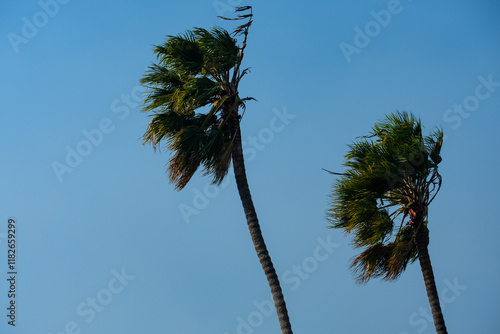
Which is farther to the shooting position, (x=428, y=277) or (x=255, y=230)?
(x=428, y=277)

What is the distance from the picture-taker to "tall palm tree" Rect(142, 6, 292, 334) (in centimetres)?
1664

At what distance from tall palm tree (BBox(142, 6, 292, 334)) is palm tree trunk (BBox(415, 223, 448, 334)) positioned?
443 cm

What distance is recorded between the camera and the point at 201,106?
685 inches

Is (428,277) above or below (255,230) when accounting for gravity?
below

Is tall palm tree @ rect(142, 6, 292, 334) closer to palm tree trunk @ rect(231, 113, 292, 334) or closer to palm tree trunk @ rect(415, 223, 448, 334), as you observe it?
palm tree trunk @ rect(231, 113, 292, 334)

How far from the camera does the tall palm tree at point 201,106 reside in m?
16.6

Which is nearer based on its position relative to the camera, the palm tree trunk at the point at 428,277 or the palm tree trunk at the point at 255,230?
the palm tree trunk at the point at 255,230

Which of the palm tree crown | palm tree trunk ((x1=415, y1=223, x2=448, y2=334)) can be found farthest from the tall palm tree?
palm tree trunk ((x1=415, y1=223, x2=448, y2=334))

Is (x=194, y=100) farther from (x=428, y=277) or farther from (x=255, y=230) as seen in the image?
(x=428, y=277)

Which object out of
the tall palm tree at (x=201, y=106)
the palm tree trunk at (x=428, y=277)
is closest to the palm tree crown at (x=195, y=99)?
the tall palm tree at (x=201, y=106)

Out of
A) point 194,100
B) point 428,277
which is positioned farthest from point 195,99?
point 428,277

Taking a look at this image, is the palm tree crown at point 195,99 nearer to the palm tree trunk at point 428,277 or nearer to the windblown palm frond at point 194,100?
the windblown palm frond at point 194,100

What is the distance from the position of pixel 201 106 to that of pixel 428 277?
23.1 feet

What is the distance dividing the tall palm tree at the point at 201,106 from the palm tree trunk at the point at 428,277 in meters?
4.43
